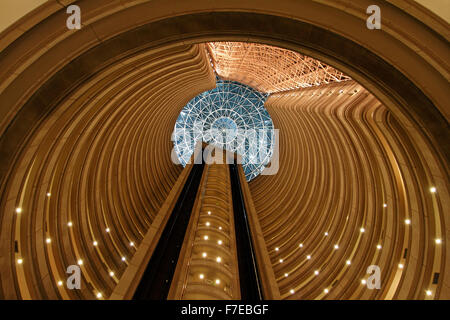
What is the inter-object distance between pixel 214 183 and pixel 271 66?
21098 millimetres

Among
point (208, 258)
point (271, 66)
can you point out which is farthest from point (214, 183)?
point (271, 66)

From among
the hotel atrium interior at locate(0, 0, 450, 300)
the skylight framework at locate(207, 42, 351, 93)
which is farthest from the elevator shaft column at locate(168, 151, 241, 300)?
the skylight framework at locate(207, 42, 351, 93)

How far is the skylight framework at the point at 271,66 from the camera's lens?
24.8 m

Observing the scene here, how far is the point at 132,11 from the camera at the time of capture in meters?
6.15

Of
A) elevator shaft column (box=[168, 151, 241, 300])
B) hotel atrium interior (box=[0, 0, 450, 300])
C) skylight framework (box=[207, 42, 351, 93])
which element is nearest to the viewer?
hotel atrium interior (box=[0, 0, 450, 300])

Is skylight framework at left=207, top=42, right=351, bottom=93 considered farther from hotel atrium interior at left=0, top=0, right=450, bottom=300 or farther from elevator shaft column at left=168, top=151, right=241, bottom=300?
elevator shaft column at left=168, top=151, right=241, bottom=300

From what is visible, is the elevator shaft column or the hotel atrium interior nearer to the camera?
the hotel atrium interior

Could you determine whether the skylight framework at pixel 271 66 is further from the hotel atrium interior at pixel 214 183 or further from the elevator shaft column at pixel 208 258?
the elevator shaft column at pixel 208 258

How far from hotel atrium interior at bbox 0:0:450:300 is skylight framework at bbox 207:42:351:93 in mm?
1032

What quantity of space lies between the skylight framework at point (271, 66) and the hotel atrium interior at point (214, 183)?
3.38 feet

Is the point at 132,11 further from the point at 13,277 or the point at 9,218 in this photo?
the point at 13,277

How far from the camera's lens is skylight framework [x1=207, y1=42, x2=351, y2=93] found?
81.5 ft
